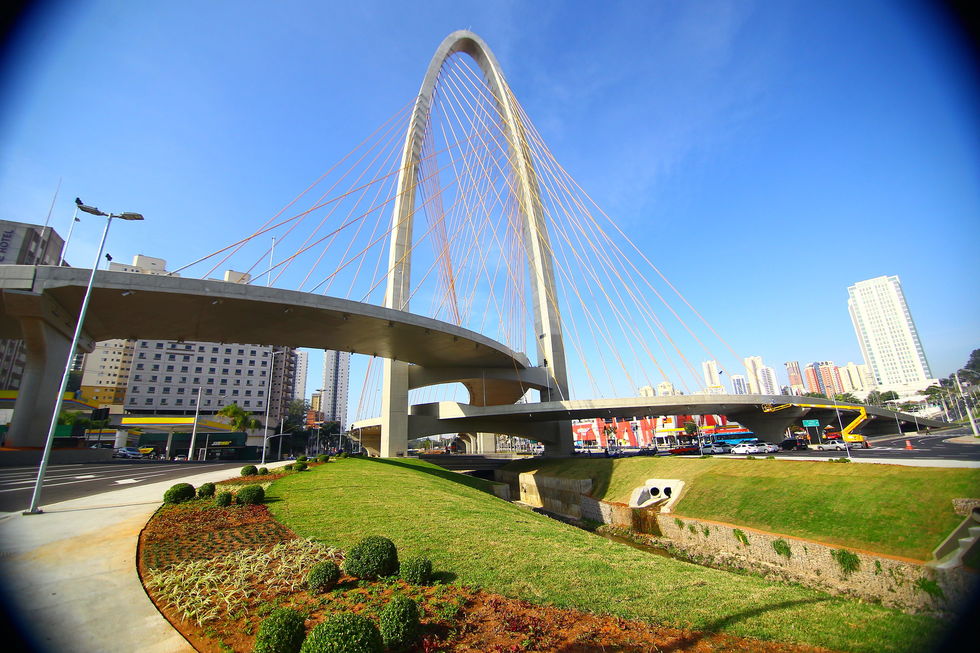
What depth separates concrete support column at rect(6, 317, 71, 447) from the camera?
22.7m

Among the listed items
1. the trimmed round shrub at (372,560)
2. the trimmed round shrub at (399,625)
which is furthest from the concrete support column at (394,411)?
the trimmed round shrub at (399,625)

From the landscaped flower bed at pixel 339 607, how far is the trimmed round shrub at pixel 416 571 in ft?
0.23

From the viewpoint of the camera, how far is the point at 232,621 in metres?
6.06

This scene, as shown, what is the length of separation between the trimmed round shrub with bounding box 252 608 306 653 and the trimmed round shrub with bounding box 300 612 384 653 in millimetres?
324

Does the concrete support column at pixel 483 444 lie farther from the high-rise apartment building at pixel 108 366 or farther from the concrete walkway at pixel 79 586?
the concrete walkway at pixel 79 586

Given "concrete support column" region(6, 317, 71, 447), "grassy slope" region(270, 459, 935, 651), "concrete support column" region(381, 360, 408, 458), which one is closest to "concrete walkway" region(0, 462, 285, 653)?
"grassy slope" region(270, 459, 935, 651)

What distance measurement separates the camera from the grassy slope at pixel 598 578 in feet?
23.6

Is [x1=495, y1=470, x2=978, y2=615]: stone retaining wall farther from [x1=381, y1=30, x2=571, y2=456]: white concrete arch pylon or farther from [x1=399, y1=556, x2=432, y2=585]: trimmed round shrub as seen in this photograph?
[x1=381, y1=30, x2=571, y2=456]: white concrete arch pylon

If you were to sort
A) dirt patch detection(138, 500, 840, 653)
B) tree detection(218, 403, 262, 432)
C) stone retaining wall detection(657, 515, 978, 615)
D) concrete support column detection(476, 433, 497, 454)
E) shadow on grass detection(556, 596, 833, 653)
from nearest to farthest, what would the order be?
dirt patch detection(138, 500, 840, 653) < shadow on grass detection(556, 596, 833, 653) < stone retaining wall detection(657, 515, 978, 615) < tree detection(218, 403, 262, 432) < concrete support column detection(476, 433, 497, 454)

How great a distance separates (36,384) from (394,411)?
2541 cm

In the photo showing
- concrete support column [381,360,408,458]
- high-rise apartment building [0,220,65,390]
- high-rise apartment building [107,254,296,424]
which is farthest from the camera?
high-rise apartment building [107,254,296,424]

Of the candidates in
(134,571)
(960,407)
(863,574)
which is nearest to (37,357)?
(134,571)

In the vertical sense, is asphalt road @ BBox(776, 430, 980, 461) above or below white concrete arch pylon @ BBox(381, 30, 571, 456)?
below

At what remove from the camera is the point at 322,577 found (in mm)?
7207
